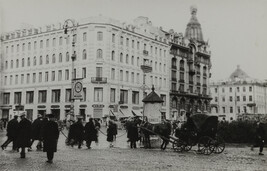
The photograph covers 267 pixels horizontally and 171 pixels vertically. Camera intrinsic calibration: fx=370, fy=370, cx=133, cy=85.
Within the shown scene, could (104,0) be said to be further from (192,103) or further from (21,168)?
(192,103)

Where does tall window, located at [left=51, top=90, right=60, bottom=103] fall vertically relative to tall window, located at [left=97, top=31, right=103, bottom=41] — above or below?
below

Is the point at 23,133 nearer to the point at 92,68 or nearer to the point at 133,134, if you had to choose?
the point at 133,134

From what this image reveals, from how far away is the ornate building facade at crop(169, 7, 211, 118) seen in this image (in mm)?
71688

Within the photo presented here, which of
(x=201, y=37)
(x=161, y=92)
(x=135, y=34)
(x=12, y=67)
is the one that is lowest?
(x=161, y=92)

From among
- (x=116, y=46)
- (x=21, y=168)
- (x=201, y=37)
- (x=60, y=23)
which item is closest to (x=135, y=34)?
(x=116, y=46)

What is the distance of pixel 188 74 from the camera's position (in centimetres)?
7712

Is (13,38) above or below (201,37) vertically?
below

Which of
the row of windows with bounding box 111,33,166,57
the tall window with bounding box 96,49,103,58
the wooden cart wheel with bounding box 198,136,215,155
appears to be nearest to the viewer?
the wooden cart wheel with bounding box 198,136,215,155

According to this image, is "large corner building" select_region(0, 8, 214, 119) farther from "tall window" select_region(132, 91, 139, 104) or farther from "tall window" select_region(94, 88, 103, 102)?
"tall window" select_region(94, 88, 103, 102)

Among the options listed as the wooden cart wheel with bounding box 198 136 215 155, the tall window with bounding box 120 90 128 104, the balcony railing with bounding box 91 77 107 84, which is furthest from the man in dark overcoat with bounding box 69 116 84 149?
the tall window with bounding box 120 90 128 104

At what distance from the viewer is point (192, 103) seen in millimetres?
77062

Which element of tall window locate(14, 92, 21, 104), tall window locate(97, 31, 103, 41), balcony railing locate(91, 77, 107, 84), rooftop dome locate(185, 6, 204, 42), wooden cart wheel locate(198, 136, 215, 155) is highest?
rooftop dome locate(185, 6, 204, 42)

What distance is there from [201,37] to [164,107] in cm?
3035

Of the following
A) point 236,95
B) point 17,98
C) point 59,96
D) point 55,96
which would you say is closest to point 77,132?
point 59,96
